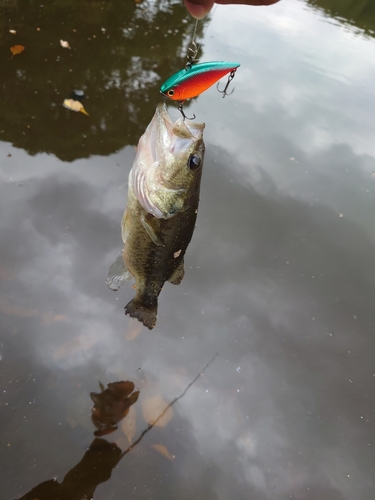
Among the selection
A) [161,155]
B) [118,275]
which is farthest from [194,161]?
[118,275]

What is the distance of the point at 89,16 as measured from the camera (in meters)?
5.80

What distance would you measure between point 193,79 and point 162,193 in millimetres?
524

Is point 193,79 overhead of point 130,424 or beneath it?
overhead

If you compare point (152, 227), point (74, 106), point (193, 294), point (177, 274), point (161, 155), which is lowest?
point (193, 294)

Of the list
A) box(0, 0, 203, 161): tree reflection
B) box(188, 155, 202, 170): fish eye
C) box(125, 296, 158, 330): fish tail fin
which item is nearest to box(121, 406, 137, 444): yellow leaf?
box(125, 296, 158, 330): fish tail fin

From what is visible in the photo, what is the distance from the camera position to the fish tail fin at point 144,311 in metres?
2.06

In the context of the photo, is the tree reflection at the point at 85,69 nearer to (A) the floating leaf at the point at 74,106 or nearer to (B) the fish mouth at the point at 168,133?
A: (A) the floating leaf at the point at 74,106

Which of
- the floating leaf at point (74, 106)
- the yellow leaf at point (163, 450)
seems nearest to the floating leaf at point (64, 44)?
the floating leaf at point (74, 106)

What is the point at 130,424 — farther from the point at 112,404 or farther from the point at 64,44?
the point at 64,44

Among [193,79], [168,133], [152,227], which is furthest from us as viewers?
[152,227]

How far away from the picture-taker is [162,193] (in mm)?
1637

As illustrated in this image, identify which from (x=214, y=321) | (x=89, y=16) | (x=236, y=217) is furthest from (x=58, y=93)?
(x=214, y=321)

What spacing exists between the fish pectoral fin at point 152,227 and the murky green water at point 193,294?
1456 mm

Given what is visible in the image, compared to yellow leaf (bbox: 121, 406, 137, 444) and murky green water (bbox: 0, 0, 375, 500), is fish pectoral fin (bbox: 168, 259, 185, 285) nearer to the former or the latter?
murky green water (bbox: 0, 0, 375, 500)
